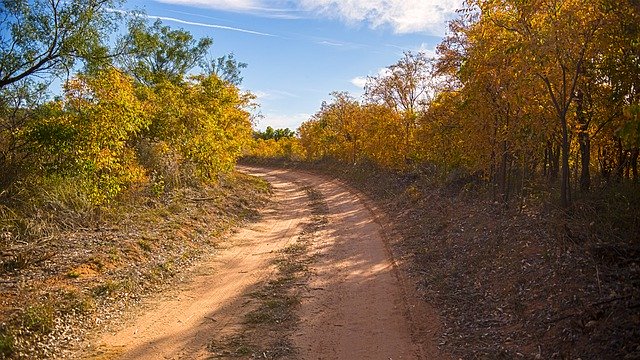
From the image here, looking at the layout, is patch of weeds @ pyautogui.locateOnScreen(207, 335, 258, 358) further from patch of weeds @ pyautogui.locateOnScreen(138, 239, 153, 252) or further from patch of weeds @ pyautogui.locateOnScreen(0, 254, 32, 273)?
patch of weeds @ pyautogui.locateOnScreen(138, 239, 153, 252)

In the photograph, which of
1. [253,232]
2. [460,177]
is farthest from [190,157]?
[460,177]

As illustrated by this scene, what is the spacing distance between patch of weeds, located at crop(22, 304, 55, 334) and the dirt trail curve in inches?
33.7

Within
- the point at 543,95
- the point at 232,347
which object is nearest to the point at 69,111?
the point at 232,347

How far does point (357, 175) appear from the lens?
1272 inches

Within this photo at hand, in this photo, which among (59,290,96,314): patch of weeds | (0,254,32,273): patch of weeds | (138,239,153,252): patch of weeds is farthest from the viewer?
(138,239,153,252): patch of weeds

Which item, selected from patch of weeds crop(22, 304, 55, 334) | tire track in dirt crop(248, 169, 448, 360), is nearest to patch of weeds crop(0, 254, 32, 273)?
patch of weeds crop(22, 304, 55, 334)

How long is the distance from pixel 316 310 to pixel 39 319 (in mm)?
4531

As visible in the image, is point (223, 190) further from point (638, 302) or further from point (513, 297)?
point (638, 302)

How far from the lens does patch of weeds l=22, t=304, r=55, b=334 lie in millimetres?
7199

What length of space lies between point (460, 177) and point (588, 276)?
12.3 m

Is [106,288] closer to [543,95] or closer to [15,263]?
[15,263]

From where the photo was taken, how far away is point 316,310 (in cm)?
859

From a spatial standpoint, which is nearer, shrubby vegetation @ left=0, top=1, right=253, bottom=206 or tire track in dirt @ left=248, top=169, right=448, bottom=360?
tire track in dirt @ left=248, top=169, right=448, bottom=360

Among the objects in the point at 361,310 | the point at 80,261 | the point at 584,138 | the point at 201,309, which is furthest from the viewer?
the point at 584,138
